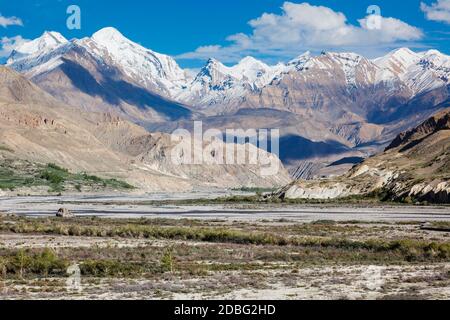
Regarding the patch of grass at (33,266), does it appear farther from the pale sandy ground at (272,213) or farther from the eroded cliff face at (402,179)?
the eroded cliff face at (402,179)

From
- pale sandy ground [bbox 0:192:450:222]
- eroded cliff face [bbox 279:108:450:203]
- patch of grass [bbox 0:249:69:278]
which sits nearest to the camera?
patch of grass [bbox 0:249:69:278]

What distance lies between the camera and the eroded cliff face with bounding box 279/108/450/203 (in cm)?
14162

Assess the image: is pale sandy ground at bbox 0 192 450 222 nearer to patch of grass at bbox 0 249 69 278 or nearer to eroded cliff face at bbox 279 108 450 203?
eroded cliff face at bbox 279 108 450 203

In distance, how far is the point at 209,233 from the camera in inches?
2498

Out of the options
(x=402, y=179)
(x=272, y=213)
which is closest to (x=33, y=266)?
(x=272, y=213)

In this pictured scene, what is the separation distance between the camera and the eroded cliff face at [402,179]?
14162 cm

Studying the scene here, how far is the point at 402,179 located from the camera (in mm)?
157375

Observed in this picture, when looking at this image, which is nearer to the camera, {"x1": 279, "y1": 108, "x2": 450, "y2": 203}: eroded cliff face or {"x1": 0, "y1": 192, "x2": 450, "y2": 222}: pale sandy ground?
{"x1": 0, "y1": 192, "x2": 450, "y2": 222}: pale sandy ground

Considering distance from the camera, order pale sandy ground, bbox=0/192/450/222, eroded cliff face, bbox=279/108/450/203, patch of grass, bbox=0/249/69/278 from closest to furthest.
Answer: patch of grass, bbox=0/249/69/278 → pale sandy ground, bbox=0/192/450/222 → eroded cliff face, bbox=279/108/450/203

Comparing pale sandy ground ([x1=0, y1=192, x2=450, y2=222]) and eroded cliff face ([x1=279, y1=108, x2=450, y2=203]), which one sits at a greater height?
eroded cliff face ([x1=279, y1=108, x2=450, y2=203])

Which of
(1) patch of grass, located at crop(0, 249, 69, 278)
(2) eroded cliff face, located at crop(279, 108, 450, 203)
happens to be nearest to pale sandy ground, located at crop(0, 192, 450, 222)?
(2) eroded cliff face, located at crop(279, 108, 450, 203)

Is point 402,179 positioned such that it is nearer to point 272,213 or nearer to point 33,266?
point 272,213

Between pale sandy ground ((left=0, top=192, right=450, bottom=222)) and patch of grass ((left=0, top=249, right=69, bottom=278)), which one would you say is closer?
patch of grass ((left=0, top=249, right=69, bottom=278))
